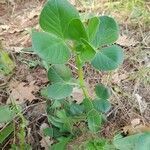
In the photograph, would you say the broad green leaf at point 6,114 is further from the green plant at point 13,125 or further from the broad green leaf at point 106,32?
the broad green leaf at point 106,32

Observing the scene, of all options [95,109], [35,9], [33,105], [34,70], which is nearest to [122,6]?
[35,9]

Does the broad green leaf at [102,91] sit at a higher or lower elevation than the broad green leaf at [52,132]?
higher

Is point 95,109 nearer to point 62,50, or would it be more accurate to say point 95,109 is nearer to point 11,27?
point 62,50

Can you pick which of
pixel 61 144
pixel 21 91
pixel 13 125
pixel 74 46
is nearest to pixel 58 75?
pixel 74 46

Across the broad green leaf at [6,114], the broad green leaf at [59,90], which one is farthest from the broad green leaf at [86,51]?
the broad green leaf at [6,114]

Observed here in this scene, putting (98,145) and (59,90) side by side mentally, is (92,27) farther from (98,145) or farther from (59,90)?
(98,145)

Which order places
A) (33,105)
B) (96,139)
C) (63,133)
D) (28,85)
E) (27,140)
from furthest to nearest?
1. (28,85)
2. (33,105)
3. (27,140)
4. (63,133)
5. (96,139)
